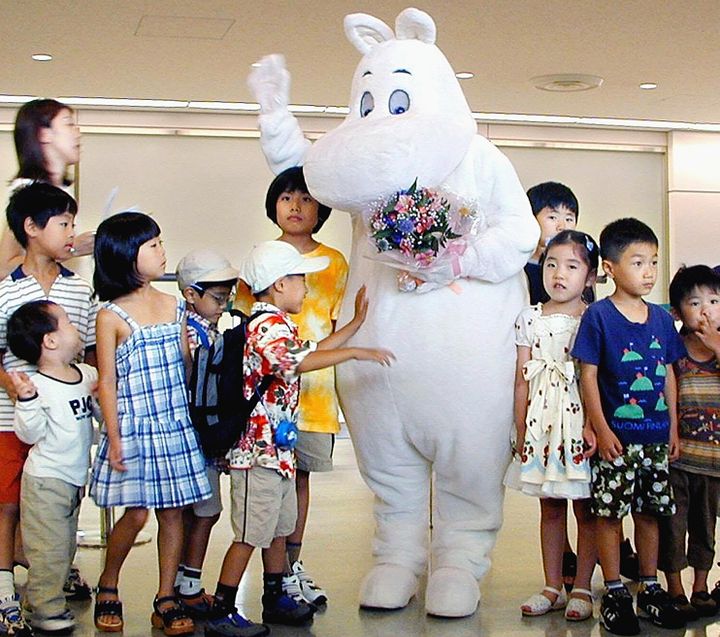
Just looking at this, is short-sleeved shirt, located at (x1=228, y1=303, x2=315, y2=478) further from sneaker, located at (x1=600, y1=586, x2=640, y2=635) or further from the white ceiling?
the white ceiling

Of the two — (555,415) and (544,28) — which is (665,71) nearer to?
(544,28)

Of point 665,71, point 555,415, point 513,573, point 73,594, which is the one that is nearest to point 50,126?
point 73,594

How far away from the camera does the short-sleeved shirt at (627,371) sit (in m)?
2.96

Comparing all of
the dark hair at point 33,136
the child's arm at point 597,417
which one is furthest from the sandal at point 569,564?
the dark hair at point 33,136

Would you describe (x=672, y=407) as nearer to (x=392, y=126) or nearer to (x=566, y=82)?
(x=392, y=126)

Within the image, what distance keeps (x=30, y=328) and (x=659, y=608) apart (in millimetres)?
1749

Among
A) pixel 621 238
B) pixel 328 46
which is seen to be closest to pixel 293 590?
pixel 621 238

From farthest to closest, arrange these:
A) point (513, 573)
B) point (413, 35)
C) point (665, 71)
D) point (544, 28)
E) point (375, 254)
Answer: point (665, 71)
point (544, 28)
point (513, 573)
point (413, 35)
point (375, 254)

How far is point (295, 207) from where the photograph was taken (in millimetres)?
3277

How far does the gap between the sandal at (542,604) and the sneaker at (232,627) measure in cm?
71

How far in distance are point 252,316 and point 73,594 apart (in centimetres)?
106

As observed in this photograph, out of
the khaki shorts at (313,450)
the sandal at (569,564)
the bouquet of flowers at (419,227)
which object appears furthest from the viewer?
the sandal at (569,564)

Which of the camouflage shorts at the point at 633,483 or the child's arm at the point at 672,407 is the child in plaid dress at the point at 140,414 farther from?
the child's arm at the point at 672,407

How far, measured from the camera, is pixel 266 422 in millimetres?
2945
